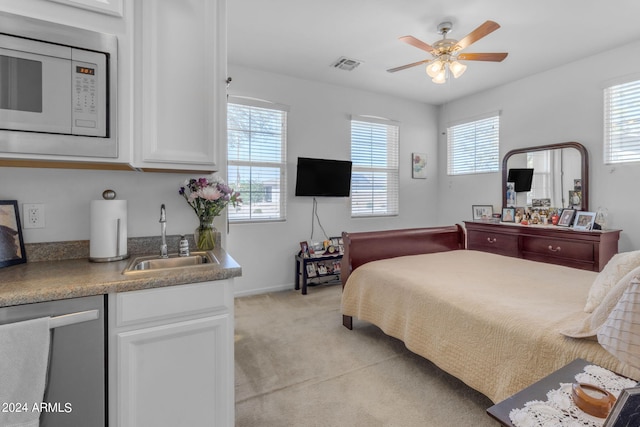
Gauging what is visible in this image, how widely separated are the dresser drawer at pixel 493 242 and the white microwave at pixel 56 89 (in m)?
4.17

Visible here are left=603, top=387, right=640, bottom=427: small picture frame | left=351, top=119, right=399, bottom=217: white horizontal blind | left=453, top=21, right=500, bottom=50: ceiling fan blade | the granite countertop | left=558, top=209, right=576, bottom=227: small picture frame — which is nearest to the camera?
left=603, top=387, right=640, bottom=427: small picture frame

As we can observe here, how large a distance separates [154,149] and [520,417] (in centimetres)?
182

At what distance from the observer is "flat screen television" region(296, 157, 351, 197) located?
13.7ft

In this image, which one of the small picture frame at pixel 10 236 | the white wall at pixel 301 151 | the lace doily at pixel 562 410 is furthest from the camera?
the white wall at pixel 301 151

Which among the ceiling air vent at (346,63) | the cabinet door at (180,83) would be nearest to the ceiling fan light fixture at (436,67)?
the ceiling air vent at (346,63)

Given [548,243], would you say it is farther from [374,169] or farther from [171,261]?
[171,261]

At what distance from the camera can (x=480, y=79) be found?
13.7ft

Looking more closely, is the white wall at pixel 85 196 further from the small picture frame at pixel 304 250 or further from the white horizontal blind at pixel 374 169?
the white horizontal blind at pixel 374 169

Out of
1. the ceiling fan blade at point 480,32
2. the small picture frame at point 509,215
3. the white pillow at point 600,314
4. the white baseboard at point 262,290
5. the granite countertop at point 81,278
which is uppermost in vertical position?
the ceiling fan blade at point 480,32

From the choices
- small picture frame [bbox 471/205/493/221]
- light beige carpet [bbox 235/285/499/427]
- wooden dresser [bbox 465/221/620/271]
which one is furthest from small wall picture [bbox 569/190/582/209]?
light beige carpet [bbox 235/285/499/427]

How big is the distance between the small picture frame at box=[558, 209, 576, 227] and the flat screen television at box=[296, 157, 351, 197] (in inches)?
103

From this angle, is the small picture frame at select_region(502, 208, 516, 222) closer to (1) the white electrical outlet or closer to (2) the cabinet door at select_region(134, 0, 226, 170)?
(2) the cabinet door at select_region(134, 0, 226, 170)

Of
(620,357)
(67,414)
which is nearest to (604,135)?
(620,357)

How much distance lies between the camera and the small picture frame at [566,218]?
3.59m
